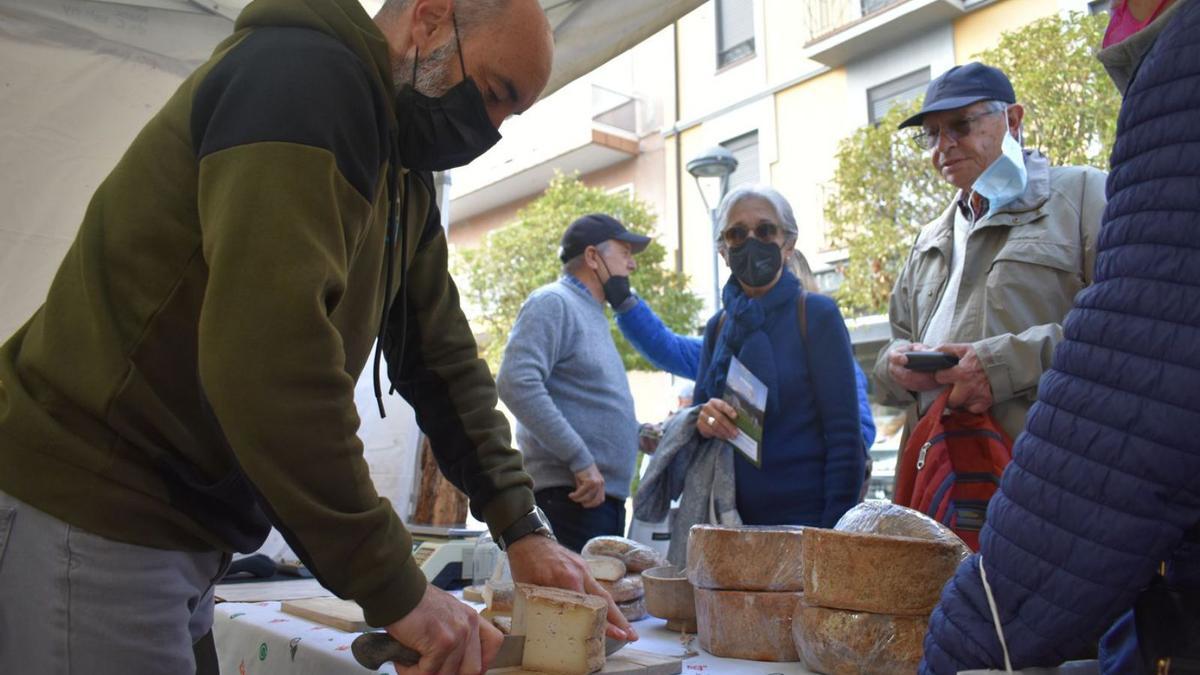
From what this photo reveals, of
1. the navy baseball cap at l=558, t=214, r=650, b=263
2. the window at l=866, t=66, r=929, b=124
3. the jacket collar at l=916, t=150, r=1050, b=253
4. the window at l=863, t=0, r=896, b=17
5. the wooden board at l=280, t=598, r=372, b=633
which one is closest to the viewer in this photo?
the wooden board at l=280, t=598, r=372, b=633

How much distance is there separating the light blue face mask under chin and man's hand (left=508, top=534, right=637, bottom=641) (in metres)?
1.53

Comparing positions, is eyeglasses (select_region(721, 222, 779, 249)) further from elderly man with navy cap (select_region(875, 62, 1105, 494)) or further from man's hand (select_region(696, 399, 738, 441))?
man's hand (select_region(696, 399, 738, 441))

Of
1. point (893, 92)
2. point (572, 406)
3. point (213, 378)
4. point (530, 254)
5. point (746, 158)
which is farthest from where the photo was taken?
point (746, 158)

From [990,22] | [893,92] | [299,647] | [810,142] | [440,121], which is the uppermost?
[990,22]

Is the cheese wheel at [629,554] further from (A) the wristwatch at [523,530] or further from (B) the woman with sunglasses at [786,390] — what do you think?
(B) the woman with sunglasses at [786,390]

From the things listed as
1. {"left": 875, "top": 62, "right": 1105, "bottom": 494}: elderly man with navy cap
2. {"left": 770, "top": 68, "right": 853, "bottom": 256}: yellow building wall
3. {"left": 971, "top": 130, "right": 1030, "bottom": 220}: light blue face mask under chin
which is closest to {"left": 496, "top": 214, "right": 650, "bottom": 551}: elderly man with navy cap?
{"left": 875, "top": 62, "right": 1105, "bottom": 494}: elderly man with navy cap

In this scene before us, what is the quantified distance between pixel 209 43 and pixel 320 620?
7.64 ft

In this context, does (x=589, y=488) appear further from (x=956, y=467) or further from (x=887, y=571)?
(x=887, y=571)

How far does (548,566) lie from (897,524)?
59 centimetres

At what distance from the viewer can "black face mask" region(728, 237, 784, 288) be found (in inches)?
110

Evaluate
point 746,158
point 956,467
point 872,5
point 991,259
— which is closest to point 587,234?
point 991,259

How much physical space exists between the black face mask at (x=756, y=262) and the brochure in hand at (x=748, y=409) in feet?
1.11

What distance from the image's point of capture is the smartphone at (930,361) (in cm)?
210

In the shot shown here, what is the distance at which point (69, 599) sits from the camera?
1.13 metres
